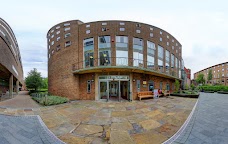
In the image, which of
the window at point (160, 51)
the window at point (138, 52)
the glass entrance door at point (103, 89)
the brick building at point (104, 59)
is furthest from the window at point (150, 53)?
the glass entrance door at point (103, 89)

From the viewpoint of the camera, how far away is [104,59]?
13688mm

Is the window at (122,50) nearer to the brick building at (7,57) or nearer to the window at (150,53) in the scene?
the window at (150,53)

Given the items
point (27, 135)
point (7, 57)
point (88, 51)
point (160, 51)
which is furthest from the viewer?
point (160, 51)

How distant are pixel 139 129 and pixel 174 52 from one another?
21324 millimetres

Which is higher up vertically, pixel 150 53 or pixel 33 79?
pixel 150 53

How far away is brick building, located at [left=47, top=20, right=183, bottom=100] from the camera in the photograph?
1355 centimetres

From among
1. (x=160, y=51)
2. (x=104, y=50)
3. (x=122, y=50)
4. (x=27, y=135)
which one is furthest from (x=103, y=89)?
(x=160, y=51)

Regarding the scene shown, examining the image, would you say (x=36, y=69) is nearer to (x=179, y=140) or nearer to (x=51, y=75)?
(x=51, y=75)

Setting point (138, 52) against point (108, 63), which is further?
point (138, 52)

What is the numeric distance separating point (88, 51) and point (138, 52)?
622cm

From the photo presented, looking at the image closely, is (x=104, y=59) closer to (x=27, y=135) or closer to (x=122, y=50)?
(x=122, y=50)

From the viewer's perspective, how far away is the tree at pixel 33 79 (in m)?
24.8

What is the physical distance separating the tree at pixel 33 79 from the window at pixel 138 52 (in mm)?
21934

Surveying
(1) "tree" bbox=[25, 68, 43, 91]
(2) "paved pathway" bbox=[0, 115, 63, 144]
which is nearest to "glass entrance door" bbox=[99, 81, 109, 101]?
(2) "paved pathway" bbox=[0, 115, 63, 144]
